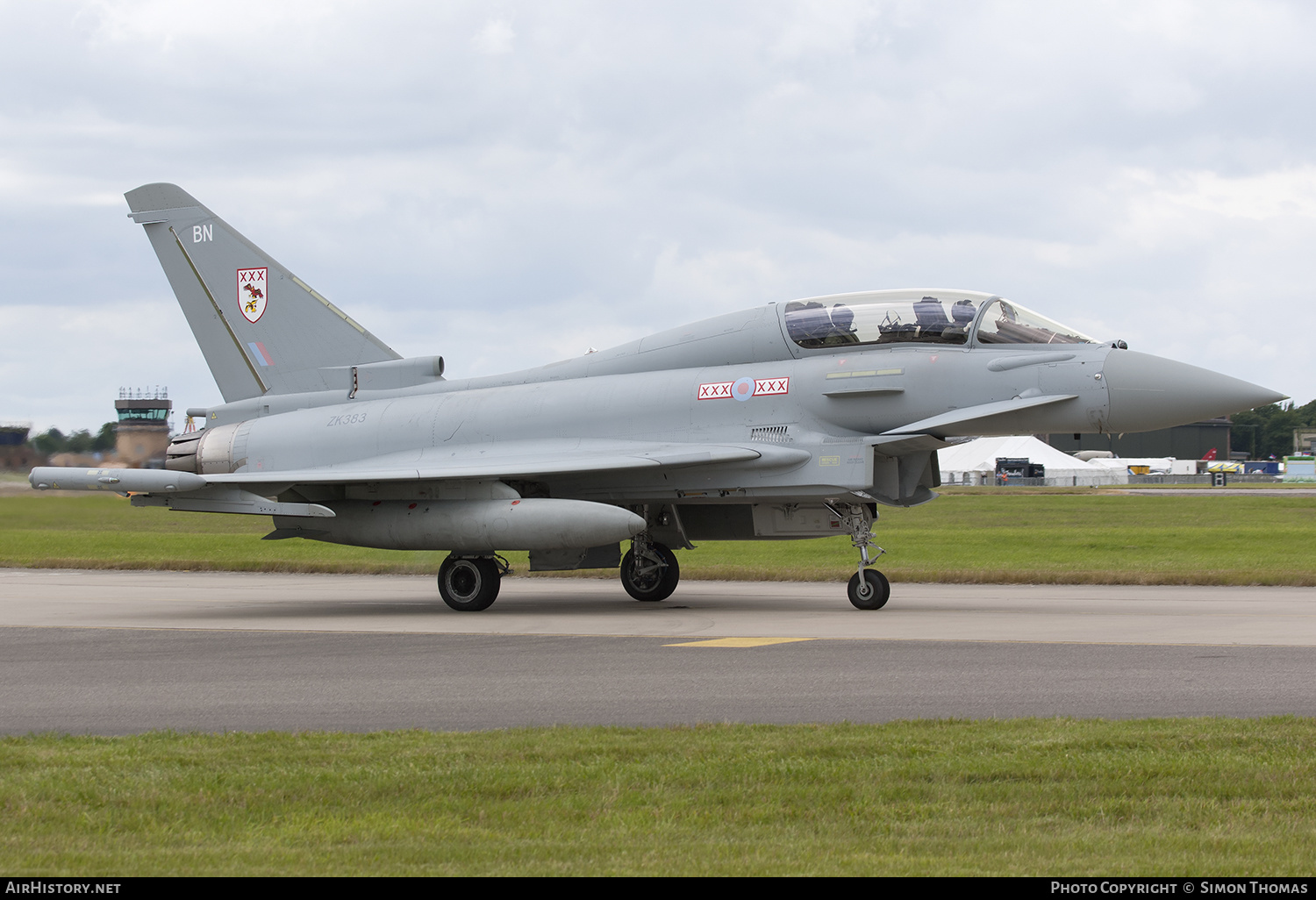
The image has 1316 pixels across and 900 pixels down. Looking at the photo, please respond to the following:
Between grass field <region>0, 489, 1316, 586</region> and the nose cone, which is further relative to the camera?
grass field <region>0, 489, 1316, 586</region>

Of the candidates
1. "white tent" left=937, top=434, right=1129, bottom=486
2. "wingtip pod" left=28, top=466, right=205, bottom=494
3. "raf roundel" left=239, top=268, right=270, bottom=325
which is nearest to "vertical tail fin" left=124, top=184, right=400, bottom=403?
"raf roundel" left=239, top=268, right=270, bottom=325

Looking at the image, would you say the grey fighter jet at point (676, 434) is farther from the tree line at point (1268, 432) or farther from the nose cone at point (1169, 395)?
the tree line at point (1268, 432)

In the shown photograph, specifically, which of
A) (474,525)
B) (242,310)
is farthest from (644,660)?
(242,310)

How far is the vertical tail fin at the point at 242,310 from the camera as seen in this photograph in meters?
19.0

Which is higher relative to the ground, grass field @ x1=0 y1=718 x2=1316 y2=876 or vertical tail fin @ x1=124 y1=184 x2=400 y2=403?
vertical tail fin @ x1=124 y1=184 x2=400 y2=403

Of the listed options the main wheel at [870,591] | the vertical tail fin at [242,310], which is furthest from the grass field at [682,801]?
the vertical tail fin at [242,310]

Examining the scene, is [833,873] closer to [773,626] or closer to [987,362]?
[773,626]

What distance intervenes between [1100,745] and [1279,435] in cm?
14597

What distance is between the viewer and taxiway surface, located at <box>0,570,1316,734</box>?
27.2 ft

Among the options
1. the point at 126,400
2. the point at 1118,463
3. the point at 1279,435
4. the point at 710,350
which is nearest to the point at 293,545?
the point at 126,400

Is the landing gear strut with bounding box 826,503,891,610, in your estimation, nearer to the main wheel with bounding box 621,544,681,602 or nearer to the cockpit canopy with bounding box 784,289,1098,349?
the cockpit canopy with bounding box 784,289,1098,349

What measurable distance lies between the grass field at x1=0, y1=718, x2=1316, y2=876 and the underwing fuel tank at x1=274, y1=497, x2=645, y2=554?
294 inches

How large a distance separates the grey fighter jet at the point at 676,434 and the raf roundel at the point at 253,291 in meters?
1.72

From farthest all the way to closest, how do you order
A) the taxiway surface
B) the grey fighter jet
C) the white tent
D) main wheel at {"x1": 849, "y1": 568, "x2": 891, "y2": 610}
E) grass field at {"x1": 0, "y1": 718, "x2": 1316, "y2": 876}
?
the white tent → main wheel at {"x1": 849, "y1": 568, "x2": 891, "y2": 610} → the grey fighter jet → the taxiway surface → grass field at {"x1": 0, "y1": 718, "x2": 1316, "y2": 876}
